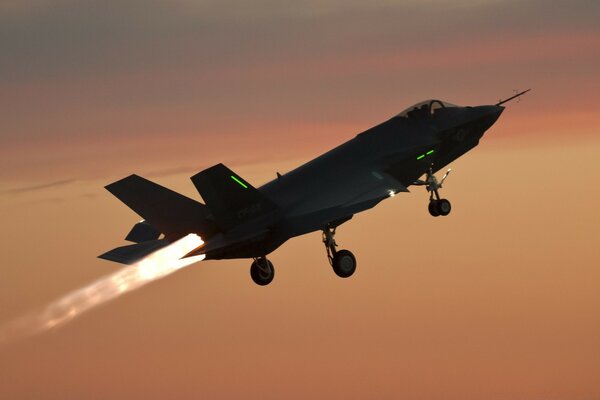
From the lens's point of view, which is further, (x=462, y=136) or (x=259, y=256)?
(x=462, y=136)

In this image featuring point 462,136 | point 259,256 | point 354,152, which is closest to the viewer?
point 259,256

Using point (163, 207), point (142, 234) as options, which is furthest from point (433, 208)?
point (163, 207)

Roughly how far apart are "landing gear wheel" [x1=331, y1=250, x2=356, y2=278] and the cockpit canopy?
7.07m

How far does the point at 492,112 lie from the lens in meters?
43.9

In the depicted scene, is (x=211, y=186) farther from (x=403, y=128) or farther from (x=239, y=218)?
(x=403, y=128)

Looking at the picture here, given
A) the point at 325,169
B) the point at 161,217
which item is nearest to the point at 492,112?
the point at 325,169

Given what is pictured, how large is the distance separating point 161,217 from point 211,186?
77.4 inches

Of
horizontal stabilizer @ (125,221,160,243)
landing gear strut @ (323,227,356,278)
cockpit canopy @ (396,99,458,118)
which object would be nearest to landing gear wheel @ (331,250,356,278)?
landing gear strut @ (323,227,356,278)

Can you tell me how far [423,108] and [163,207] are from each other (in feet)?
40.9

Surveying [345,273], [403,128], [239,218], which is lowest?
[345,273]

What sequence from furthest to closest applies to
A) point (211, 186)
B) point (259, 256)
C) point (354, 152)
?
point (354, 152) < point (259, 256) < point (211, 186)

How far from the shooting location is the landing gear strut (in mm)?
37656

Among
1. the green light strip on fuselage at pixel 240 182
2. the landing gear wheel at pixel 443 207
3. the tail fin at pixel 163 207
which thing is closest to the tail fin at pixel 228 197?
the green light strip on fuselage at pixel 240 182

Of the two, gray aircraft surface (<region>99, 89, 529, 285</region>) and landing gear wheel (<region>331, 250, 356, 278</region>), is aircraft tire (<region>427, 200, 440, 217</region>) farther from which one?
landing gear wheel (<region>331, 250, 356, 278</region>)
